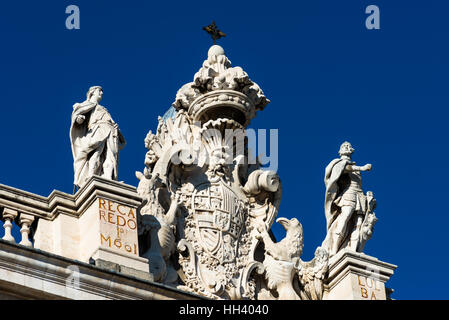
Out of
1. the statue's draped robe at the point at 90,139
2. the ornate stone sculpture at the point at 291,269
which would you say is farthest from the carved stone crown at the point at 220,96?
the statue's draped robe at the point at 90,139

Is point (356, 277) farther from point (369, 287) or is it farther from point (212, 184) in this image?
point (212, 184)

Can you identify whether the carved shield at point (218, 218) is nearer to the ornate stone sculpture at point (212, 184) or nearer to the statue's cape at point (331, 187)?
the ornate stone sculpture at point (212, 184)

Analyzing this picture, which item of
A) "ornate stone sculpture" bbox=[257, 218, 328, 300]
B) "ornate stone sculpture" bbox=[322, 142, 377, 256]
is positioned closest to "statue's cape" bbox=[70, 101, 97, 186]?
"ornate stone sculpture" bbox=[257, 218, 328, 300]

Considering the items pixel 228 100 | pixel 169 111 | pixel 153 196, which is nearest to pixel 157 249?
pixel 153 196

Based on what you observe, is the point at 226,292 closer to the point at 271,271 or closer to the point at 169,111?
the point at 271,271

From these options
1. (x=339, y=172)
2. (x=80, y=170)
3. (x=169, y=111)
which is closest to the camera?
(x=80, y=170)

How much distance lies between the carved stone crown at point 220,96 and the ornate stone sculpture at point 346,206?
1.79 metres

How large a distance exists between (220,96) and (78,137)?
125 inches

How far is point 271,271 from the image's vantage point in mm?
34125

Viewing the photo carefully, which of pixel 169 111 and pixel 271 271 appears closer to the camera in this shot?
pixel 271 271

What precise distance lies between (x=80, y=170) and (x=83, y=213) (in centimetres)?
95

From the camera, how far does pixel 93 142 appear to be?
32.8 meters

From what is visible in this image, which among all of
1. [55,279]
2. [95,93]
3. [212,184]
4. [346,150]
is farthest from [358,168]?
[55,279]

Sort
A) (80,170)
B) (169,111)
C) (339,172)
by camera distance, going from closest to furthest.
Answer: (80,170) < (339,172) < (169,111)
